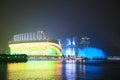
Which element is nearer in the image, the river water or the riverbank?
the river water

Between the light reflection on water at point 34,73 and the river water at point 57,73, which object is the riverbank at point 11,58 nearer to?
the river water at point 57,73

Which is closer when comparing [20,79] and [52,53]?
[20,79]

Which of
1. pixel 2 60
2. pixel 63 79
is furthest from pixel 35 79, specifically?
pixel 2 60

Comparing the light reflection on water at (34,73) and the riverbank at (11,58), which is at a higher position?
the riverbank at (11,58)

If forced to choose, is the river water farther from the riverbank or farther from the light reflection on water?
the riverbank

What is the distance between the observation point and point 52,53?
19988cm

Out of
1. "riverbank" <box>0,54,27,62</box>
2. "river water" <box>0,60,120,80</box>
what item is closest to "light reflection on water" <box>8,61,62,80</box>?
"river water" <box>0,60,120,80</box>

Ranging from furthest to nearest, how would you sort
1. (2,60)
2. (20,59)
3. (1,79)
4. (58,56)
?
(58,56)
(20,59)
(2,60)
(1,79)

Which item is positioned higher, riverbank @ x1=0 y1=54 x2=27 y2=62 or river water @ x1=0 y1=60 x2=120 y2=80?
riverbank @ x1=0 y1=54 x2=27 y2=62

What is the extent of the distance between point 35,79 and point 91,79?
739 centimetres

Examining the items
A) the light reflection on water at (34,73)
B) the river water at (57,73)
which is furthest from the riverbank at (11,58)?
the light reflection on water at (34,73)

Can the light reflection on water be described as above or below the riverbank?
Result: below

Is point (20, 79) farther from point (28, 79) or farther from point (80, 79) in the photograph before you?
point (80, 79)

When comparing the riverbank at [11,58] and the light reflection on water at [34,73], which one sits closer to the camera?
the light reflection on water at [34,73]
